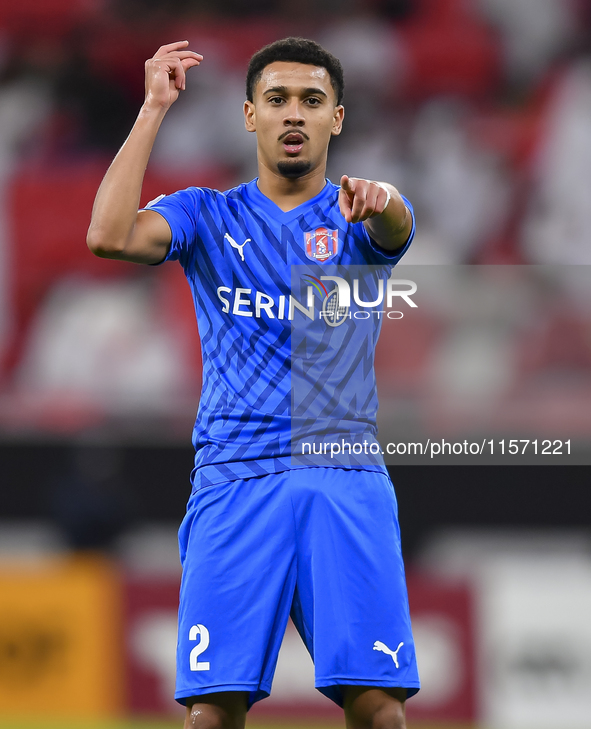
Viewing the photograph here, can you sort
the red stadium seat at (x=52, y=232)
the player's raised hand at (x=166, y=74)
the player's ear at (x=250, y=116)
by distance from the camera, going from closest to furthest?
the player's raised hand at (x=166, y=74) → the player's ear at (x=250, y=116) → the red stadium seat at (x=52, y=232)

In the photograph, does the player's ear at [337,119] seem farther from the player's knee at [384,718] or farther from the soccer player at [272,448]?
the player's knee at [384,718]

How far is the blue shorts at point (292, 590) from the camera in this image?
9.62 ft

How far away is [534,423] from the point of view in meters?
7.32

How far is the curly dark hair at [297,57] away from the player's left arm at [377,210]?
0.47 metres

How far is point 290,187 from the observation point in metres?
3.29

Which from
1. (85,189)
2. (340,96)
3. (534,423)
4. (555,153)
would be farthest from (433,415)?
(340,96)

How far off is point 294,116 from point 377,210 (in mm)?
449

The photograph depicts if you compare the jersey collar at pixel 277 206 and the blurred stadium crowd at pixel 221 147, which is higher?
the blurred stadium crowd at pixel 221 147

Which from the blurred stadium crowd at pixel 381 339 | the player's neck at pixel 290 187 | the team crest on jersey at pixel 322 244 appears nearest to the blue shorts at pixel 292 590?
the team crest on jersey at pixel 322 244

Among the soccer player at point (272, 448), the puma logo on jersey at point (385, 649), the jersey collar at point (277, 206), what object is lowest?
the puma logo on jersey at point (385, 649)

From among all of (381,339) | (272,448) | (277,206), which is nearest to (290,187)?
(277,206)

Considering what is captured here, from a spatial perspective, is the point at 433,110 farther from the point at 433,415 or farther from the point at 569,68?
the point at 433,415

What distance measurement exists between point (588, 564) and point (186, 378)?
10.1 feet

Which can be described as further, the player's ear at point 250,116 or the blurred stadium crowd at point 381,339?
the blurred stadium crowd at point 381,339
